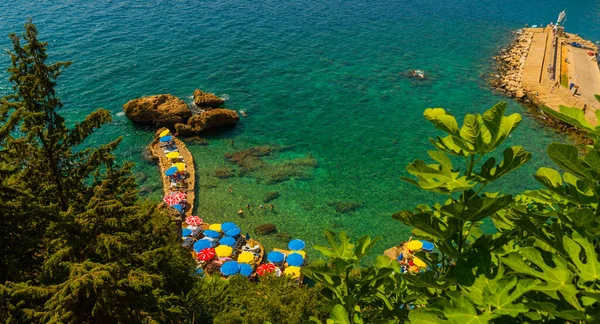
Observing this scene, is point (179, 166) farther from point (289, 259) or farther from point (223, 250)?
point (289, 259)

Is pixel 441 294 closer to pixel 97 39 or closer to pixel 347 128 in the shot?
pixel 347 128

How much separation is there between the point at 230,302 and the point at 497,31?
71.8 metres

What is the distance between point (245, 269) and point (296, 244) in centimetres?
410

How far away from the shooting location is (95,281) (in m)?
11.7

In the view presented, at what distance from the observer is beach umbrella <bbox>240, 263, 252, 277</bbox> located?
80.2ft

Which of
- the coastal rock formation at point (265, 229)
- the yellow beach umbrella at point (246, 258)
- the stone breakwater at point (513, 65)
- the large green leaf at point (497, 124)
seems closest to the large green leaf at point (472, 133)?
the large green leaf at point (497, 124)

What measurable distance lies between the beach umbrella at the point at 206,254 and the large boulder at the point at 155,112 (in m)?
19.6

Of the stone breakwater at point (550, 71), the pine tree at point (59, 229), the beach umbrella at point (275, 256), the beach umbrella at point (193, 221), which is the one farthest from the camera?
the stone breakwater at point (550, 71)

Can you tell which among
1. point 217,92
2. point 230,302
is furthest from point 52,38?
point 230,302

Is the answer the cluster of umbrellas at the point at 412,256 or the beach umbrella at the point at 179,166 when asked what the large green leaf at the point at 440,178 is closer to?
the cluster of umbrellas at the point at 412,256

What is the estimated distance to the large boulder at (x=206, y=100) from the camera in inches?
1757

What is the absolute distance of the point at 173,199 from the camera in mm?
30328

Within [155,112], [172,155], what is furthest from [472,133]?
[155,112]

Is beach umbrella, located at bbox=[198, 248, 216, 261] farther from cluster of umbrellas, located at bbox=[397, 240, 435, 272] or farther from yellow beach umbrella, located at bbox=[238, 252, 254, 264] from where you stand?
cluster of umbrellas, located at bbox=[397, 240, 435, 272]
